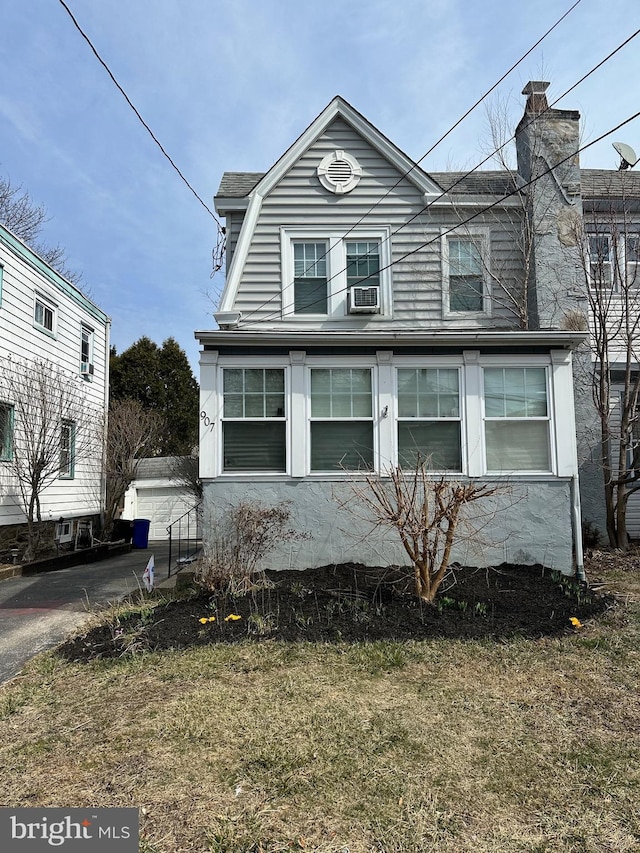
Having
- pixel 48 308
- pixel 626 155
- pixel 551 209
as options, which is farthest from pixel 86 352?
pixel 626 155

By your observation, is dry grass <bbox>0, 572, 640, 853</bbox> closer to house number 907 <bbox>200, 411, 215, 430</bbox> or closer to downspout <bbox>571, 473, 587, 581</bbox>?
downspout <bbox>571, 473, 587, 581</bbox>

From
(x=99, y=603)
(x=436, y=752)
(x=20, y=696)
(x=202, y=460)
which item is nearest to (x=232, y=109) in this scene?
(x=202, y=460)

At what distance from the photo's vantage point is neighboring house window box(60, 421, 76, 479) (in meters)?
12.5

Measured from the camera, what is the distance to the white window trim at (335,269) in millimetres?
10023

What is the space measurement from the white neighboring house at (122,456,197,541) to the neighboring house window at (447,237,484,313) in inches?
451

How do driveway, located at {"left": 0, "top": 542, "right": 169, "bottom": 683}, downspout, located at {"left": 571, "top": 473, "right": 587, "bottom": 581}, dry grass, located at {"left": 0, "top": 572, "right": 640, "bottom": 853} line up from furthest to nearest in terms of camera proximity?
1. downspout, located at {"left": 571, "top": 473, "right": 587, "bottom": 581}
2. driveway, located at {"left": 0, "top": 542, "right": 169, "bottom": 683}
3. dry grass, located at {"left": 0, "top": 572, "right": 640, "bottom": 853}

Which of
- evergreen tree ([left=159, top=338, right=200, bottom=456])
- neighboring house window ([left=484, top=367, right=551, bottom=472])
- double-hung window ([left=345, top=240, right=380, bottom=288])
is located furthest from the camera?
evergreen tree ([left=159, top=338, right=200, bottom=456])

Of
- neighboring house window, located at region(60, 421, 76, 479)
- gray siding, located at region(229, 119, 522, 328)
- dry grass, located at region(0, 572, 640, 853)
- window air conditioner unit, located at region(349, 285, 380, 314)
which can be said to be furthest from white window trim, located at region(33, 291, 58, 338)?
dry grass, located at region(0, 572, 640, 853)

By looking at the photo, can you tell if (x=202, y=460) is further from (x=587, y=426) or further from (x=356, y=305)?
(x=587, y=426)

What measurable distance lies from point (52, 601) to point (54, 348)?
7841 mm

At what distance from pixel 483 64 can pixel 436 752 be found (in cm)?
765

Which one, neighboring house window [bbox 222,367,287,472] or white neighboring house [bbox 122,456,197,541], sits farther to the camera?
white neighboring house [bbox 122,456,197,541]

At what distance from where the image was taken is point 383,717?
3855 mm

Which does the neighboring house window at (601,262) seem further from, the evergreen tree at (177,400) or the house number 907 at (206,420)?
the evergreen tree at (177,400)
